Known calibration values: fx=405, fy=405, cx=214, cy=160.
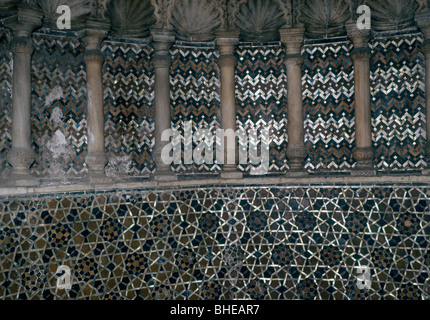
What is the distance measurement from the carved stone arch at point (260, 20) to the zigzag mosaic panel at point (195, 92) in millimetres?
470

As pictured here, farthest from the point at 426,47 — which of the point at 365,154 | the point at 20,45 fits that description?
the point at 20,45

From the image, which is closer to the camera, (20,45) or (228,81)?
(20,45)

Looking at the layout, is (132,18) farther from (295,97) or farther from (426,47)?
(426,47)

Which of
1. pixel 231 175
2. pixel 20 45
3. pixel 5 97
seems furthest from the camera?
pixel 231 175

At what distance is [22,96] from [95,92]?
734 millimetres

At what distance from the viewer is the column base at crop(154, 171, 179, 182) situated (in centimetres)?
457

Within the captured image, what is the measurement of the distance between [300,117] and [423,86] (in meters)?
1.42

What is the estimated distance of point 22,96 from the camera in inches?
161

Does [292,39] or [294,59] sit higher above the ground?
[292,39]

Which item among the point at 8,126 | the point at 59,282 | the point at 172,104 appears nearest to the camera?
the point at 59,282

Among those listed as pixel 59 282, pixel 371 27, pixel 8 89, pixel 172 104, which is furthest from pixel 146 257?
pixel 371 27

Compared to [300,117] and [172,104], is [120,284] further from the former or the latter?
[300,117]

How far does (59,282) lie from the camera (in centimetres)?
392

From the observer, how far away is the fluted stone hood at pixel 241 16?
457 cm
